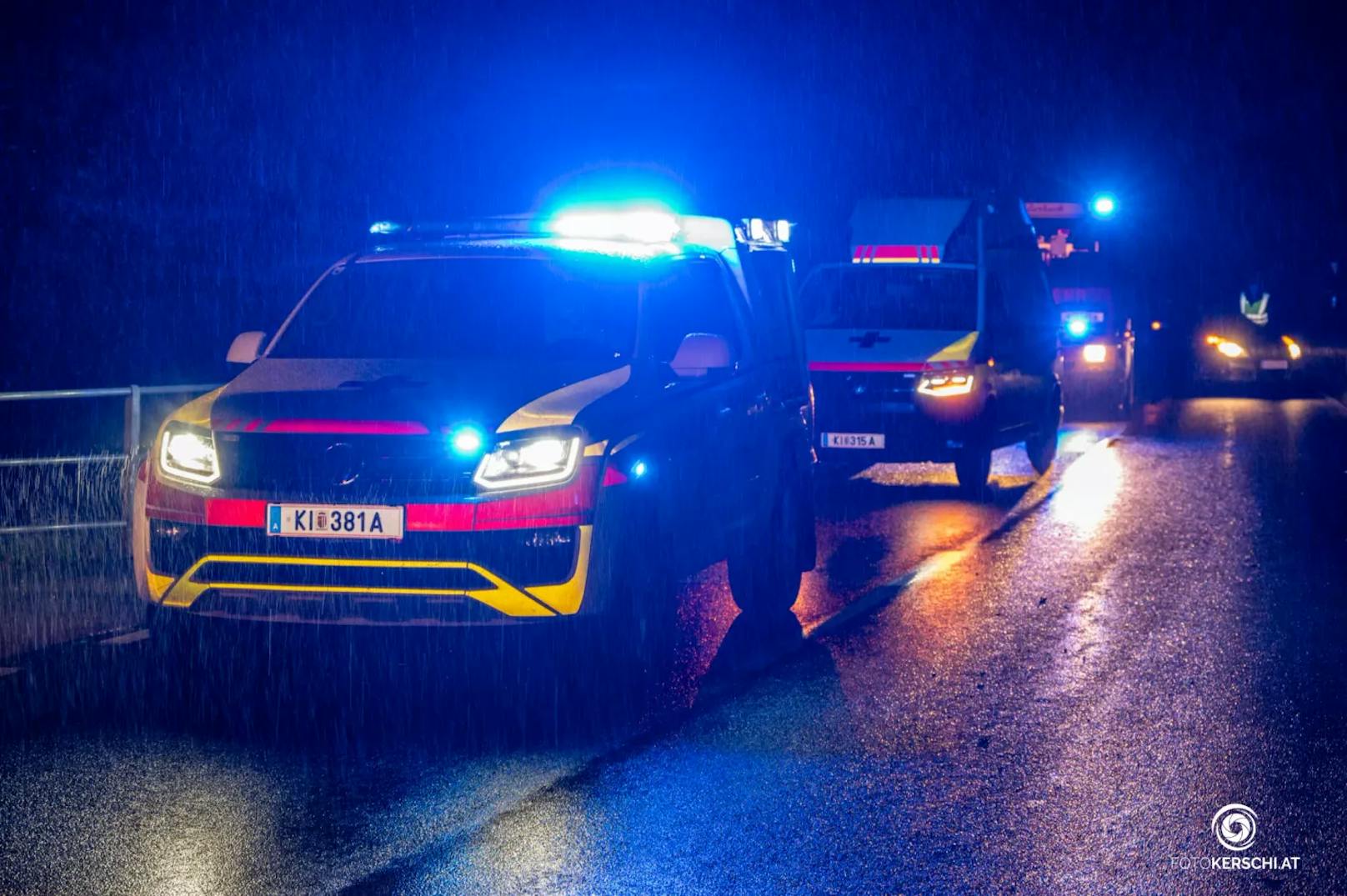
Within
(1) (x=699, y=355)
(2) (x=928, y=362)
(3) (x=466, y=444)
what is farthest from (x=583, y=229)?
(2) (x=928, y=362)

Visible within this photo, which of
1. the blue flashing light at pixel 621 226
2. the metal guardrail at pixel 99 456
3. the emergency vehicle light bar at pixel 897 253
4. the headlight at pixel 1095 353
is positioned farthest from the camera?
the headlight at pixel 1095 353

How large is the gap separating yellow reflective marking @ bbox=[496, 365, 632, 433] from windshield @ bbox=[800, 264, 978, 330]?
867 centimetres

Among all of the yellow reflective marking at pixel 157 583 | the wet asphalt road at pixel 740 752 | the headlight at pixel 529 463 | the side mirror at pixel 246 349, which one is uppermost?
the side mirror at pixel 246 349

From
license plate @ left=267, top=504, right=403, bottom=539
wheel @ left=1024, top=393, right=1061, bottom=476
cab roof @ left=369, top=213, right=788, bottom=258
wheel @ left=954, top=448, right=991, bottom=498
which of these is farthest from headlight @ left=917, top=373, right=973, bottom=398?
license plate @ left=267, top=504, right=403, bottom=539

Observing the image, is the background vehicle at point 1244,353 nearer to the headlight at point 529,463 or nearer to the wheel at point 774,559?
the wheel at point 774,559

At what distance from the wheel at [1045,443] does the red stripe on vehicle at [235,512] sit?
11.5 meters

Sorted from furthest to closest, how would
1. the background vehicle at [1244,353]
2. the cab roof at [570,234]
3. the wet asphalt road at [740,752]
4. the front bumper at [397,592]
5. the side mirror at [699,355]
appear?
1. the background vehicle at [1244,353]
2. the cab roof at [570,234]
3. the side mirror at [699,355]
4. the front bumper at [397,592]
5. the wet asphalt road at [740,752]

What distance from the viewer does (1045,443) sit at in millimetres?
17734

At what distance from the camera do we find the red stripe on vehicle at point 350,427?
6.77 m

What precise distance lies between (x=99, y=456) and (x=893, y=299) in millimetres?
6939

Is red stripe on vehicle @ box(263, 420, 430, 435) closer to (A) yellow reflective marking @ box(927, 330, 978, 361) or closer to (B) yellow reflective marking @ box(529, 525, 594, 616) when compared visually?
(B) yellow reflective marking @ box(529, 525, 594, 616)

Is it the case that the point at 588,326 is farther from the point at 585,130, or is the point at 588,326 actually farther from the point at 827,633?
the point at 585,130

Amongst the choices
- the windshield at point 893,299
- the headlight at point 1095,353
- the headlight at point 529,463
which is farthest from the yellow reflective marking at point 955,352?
the headlight at point 1095,353

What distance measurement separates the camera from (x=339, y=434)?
268 inches
